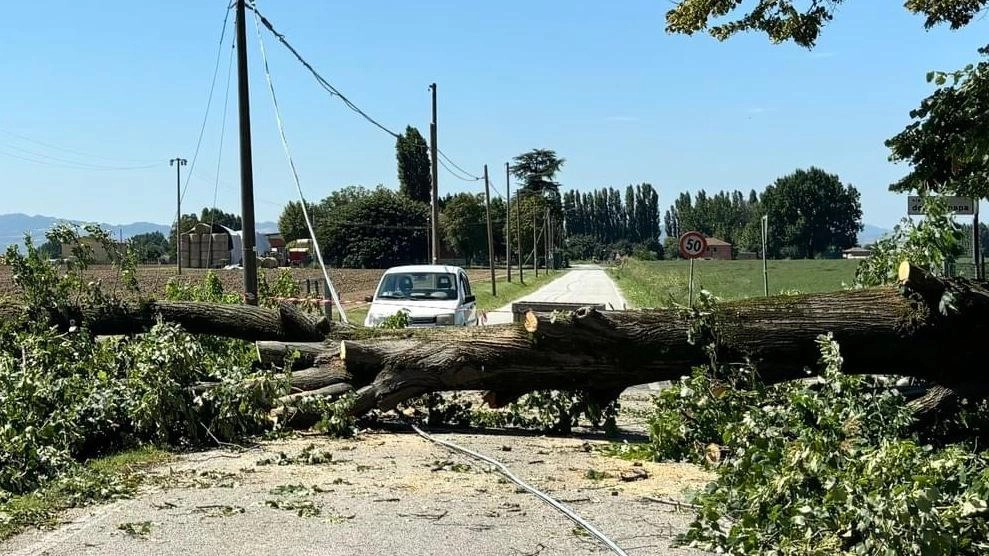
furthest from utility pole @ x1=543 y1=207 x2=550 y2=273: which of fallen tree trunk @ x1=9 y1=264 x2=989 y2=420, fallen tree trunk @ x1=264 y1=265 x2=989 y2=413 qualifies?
fallen tree trunk @ x1=264 y1=265 x2=989 y2=413

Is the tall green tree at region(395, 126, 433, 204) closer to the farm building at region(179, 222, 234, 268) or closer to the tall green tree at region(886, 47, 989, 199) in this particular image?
the farm building at region(179, 222, 234, 268)

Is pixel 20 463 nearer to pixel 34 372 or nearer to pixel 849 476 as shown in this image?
pixel 34 372

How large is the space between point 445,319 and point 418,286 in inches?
62.0

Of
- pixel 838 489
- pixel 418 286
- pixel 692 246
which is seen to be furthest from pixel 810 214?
pixel 838 489

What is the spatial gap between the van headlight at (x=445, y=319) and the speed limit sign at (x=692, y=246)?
262 inches

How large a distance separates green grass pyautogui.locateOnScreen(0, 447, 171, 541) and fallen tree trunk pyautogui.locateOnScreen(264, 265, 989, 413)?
2429 mm

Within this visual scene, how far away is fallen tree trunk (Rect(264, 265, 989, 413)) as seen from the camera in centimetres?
813

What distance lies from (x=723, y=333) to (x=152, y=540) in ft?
16.2

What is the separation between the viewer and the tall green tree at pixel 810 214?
111 meters

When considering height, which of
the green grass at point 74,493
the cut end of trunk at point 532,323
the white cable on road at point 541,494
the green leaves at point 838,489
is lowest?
the white cable on road at point 541,494

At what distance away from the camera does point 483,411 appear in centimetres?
1044

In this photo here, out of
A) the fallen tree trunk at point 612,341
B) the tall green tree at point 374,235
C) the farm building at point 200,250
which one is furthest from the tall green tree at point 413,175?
the fallen tree trunk at point 612,341

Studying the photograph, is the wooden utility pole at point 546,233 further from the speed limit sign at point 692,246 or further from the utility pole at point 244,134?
the utility pole at point 244,134

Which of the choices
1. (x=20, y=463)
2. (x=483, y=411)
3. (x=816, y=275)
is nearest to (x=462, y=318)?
(x=483, y=411)
